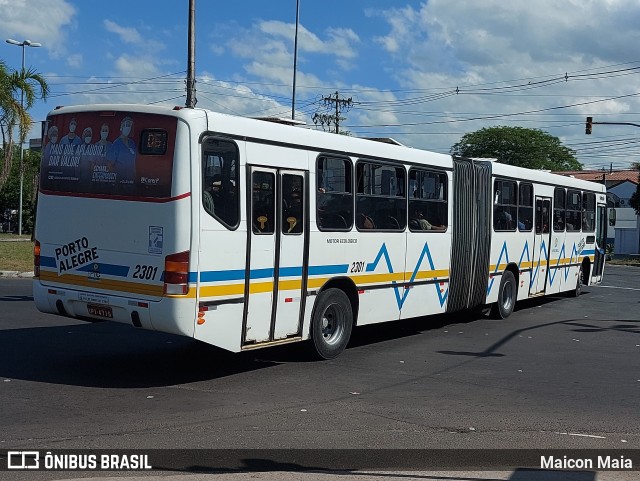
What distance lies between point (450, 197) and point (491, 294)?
2761 mm

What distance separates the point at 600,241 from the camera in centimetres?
2356

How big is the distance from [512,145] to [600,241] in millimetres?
66244

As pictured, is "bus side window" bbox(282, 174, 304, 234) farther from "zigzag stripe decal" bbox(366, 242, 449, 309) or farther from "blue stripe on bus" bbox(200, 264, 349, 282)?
"zigzag stripe decal" bbox(366, 242, 449, 309)

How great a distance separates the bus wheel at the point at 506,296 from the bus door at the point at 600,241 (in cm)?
648

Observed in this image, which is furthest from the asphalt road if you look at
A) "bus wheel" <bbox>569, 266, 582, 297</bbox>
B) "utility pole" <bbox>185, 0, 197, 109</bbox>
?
"utility pole" <bbox>185, 0, 197, 109</bbox>

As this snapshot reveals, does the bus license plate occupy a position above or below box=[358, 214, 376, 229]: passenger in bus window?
below

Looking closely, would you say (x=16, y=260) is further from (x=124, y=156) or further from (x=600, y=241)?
(x=124, y=156)

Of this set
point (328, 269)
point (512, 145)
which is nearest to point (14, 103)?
point (328, 269)

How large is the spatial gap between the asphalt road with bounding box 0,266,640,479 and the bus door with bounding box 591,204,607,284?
28.4 ft

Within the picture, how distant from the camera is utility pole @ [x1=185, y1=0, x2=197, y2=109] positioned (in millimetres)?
20502

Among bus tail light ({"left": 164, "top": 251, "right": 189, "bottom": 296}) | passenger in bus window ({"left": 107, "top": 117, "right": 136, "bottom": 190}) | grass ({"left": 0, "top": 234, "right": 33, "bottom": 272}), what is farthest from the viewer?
grass ({"left": 0, "top": 234, "right": 33, "bottom": 272})

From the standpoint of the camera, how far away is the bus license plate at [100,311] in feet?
31.4

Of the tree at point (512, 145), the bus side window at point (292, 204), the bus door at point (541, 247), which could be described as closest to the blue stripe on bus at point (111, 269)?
the bus side window at point (292, 204)

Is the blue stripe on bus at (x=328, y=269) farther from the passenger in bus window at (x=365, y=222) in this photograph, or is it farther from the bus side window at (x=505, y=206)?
the bus side window at (x=505, y=206)
